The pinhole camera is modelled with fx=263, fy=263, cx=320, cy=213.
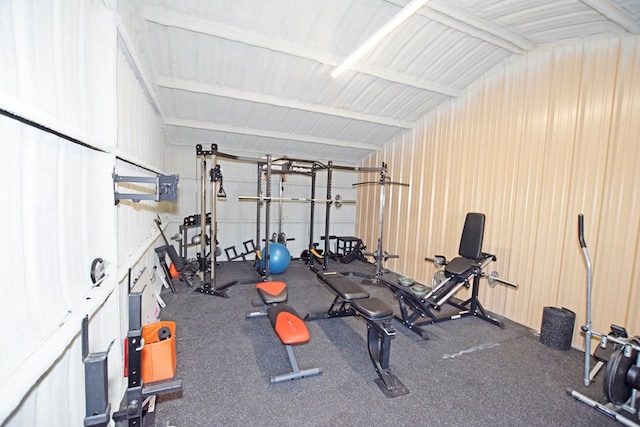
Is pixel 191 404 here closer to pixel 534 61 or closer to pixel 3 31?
pixel 3 31

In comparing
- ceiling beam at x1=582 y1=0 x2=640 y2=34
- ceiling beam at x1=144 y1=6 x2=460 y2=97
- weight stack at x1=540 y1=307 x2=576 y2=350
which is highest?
ceiling beam at x1=582 y1=0 x2=640 y2=34

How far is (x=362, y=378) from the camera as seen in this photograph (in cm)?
229

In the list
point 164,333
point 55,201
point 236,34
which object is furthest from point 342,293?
point 236,34

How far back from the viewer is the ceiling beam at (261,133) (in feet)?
15.1

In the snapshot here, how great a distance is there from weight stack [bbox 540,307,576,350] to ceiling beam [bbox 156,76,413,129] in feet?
11.9

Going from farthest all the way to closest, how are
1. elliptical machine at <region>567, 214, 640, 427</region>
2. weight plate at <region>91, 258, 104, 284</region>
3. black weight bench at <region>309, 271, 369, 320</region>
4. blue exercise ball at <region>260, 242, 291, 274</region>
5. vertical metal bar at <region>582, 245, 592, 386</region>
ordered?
blue exercise ball at <region>260, 242, 291, 274</region>, black weight bench at <region>309, 271, 369, 320</region>, vertical metal bar at <region>582, 245, 592, 386</region>, elliptical machine at <region>567, 214, 640, 427</region>, weight plate at <region>91, 258, 104, 284</region>

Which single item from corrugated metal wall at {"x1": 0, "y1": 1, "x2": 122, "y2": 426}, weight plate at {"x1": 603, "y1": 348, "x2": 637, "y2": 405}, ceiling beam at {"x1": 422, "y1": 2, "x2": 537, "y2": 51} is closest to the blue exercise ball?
corrugated metal wall at {"x1": 0, "y1": 1, "x2": 122, "y2": 426}

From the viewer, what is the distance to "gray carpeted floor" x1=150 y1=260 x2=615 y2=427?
1.88 metres

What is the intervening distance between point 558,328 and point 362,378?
7.41 ft

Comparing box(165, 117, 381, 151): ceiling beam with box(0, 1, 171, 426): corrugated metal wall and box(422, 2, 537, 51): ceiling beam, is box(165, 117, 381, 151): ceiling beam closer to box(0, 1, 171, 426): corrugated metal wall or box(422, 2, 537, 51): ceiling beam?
box(0, 1, 171, 426): corrugated metal wall

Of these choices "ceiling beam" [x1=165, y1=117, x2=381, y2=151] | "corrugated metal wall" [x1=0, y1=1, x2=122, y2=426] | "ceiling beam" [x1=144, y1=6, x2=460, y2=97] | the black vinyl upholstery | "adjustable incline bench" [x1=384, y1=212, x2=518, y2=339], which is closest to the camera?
"corrugated metal wall" [x1=0, y1=1, x2=122, y2=426]

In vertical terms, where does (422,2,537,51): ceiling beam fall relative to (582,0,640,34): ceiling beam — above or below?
above

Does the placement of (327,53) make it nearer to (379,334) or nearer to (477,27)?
(477,27)

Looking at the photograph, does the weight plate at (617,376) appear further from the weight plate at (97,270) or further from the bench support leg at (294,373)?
the weight plate at (97,270)
